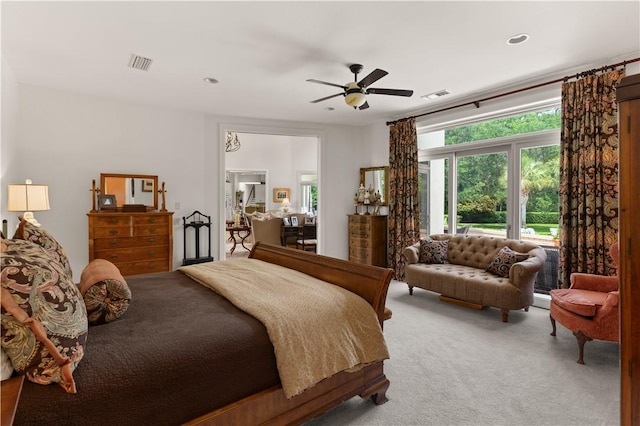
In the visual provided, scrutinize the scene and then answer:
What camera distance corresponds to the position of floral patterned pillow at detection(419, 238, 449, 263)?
15.0 ft

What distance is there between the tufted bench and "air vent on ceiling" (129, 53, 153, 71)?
384 centimetres

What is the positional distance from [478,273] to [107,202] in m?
4.94

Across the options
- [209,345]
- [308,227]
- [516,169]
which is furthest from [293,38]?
[308,227]

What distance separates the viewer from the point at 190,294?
2176mm

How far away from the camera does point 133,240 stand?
4.52m

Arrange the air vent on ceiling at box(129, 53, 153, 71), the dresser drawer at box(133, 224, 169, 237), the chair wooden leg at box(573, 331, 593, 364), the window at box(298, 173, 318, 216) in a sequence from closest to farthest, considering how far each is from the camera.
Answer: the chair wooden leg at box(573, 331, 593, 364), the air vent on ceiling at box(129, 53, 153, 71), the dresser drawer at box(133, 224, 169, 237), the window at box(298, 173, 318, 216)

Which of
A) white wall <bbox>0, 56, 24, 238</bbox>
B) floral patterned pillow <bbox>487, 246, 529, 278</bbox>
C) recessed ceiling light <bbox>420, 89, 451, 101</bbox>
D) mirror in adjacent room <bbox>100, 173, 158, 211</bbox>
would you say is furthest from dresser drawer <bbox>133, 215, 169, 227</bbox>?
floral patterned pillow <bbox>487, 246, 529, 278</bbox>

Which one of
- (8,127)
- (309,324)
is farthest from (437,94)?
(8,127)

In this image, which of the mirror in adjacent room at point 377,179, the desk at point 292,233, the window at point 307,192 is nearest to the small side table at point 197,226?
the desk at point 292,233

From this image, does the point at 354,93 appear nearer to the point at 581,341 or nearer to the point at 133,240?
the point at 581,341

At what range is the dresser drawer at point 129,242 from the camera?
14.2 feet

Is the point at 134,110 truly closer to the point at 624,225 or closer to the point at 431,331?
the point at 431,331

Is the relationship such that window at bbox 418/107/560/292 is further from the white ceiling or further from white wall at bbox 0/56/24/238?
white wall at bbox 0/56/24/238

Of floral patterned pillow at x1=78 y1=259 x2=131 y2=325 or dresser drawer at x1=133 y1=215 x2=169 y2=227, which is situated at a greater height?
dresser drawer at x1=133 y1=215 x2=169 y2=227
